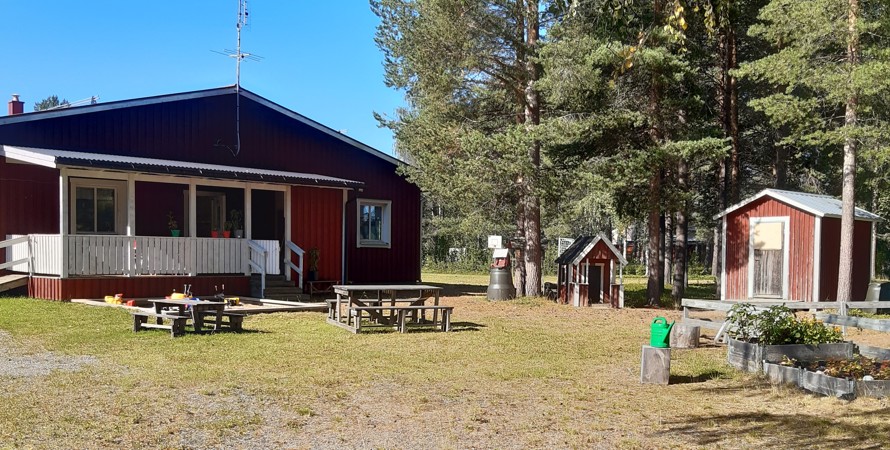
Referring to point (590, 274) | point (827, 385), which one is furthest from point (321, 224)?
point (827, 385)

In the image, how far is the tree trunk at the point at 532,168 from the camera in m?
17.7

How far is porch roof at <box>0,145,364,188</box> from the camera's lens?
1423 centimetres

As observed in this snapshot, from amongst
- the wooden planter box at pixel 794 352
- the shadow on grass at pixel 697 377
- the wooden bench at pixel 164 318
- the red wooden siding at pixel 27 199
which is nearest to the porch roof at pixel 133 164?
the red wooden siding at pixel 27 199

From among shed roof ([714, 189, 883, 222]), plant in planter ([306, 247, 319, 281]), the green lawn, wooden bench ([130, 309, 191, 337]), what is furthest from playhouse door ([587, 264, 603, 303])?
wooden bench ([130, 309, 191, 337])

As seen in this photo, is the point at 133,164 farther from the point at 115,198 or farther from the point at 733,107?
the point at 733,107

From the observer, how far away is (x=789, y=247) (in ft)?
61.9

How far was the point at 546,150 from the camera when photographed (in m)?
18.9

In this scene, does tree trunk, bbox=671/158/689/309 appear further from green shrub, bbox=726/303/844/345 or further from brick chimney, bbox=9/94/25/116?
brick chimney, bbox=9/94/25/116

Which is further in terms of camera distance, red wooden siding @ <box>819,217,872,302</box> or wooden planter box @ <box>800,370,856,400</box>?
red wooden siding @ <box>819,217,872,302</box>

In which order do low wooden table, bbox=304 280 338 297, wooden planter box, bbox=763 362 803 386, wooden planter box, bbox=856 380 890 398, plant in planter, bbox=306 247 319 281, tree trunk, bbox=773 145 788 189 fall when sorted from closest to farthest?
wooden planter box, bbox=856 380 890 398
wooden planter box, bbox=763 362 803 386
low wooden table, bbox=304 280 338 297
plant in planter, bbox=306 247 319 281
tree trunk, bbox=773 145 788 189

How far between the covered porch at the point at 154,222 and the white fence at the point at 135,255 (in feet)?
0.07

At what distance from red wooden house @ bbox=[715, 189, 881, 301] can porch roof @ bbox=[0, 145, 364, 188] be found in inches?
430

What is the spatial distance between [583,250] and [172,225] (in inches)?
395

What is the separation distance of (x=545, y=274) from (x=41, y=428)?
3602cm
